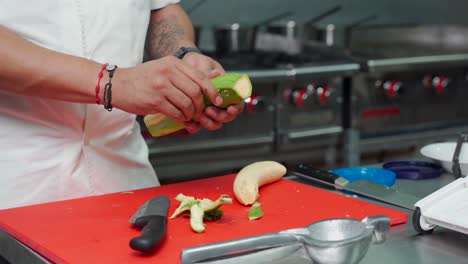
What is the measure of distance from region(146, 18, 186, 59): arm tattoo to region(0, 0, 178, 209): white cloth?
0.30ft

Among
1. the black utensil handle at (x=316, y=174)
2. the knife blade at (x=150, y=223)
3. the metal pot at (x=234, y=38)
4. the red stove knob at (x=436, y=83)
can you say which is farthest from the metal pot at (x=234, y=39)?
the knife blade at (x=150, y=223)

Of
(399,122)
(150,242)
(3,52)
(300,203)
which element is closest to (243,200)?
(300,203)

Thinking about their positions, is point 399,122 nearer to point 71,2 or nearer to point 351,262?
point 71,2

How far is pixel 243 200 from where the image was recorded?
1.22 meters

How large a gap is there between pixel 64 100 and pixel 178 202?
0.27 m

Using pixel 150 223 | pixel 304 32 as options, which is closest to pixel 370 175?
pixel 150 223

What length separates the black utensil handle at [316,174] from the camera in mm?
1355

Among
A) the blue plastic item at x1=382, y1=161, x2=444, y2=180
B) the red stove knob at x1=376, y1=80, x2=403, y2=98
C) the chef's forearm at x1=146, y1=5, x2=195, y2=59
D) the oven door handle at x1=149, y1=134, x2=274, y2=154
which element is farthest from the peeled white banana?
the red stove knob at x1=376, y1=80, x2=403, y2=98

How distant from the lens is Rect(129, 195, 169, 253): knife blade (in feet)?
3.10

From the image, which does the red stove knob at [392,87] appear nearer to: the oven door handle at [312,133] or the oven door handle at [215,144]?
the oven door handle at [312,133]

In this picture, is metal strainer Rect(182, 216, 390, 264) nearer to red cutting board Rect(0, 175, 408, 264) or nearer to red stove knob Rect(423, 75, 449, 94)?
red cutting board Rect(0, 175, 408, 264)

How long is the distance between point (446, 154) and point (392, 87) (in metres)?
1.44

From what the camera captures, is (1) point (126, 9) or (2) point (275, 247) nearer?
(2) point (275, 247)

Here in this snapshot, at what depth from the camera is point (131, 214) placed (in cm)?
117
